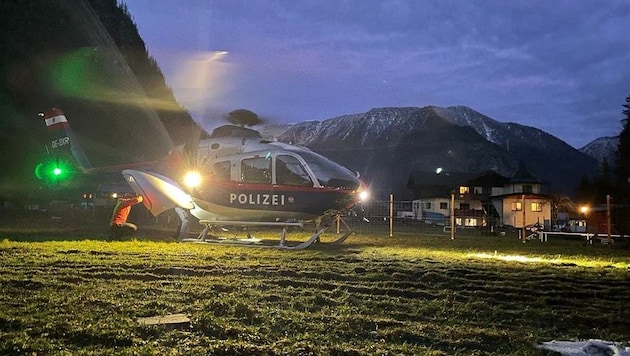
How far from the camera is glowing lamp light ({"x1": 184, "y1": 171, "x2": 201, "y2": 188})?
15113 mm

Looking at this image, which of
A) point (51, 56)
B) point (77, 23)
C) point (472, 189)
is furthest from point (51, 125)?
point (472, 189)

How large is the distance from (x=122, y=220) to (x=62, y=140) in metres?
7.67

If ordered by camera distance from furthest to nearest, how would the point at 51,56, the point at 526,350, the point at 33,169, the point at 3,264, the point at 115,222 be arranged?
1. the point at 51,56
2. the point at 33,169
3. the point at 115,222
4. the point at 3,264
5. the point at 526,350

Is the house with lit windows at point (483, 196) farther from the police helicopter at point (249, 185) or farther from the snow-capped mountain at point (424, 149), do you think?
the police helicopter at point (249, 185)

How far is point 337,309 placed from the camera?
5.63m

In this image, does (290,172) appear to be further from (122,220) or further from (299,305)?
(299,305)

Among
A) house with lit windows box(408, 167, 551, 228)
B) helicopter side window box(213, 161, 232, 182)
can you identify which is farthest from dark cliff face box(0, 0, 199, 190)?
house with lit windows box(408, 167, 551, 228)

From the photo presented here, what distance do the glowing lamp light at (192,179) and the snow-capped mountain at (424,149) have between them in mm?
73661

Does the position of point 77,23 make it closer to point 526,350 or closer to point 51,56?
point 51,56

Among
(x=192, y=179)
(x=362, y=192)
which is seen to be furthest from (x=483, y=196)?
(x=192, y=179)

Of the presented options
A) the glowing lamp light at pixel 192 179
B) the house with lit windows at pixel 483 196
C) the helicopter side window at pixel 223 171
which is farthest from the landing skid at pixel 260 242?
the house with lit windows at pixel 483 196

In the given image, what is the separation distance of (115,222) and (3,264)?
7.27 m

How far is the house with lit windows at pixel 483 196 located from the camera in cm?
5109

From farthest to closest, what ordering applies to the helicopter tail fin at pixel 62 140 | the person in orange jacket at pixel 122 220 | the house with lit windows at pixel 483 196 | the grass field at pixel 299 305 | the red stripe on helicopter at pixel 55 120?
the house with lit windows at pixel 483 196 → the red stripe on helicopter at pixel 55 120 → the helicopter tail fin at pixel 62 140 → the person in orange jacket at pixel 122 220 → the grass field at pixel 299 305
